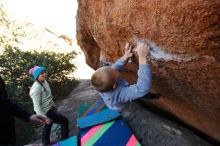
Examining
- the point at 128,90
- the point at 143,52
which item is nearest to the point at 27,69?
the point at 128,90

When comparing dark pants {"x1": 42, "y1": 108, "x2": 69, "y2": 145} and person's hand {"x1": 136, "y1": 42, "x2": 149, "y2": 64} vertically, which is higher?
person's hand {"x1": 136, "y1": 42, "x2": 149, "y2": 64}

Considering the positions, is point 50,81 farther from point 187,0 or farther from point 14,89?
point 187,0

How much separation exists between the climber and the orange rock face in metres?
0.14

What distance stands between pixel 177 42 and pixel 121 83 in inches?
46.5

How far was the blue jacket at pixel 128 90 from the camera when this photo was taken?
11.5 ft

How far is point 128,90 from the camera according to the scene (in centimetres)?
378

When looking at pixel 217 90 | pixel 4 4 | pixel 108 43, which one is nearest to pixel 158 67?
pixel 217 90

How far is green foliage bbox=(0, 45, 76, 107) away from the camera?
29.7ft

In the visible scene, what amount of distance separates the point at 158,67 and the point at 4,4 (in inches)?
577

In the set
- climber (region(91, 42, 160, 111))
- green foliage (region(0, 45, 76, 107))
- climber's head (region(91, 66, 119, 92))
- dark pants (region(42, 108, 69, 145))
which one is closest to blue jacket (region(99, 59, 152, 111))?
climber (region(91, 42, 160, 111))

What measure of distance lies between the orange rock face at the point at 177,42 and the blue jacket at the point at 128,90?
0.18 m

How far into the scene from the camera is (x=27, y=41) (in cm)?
1395

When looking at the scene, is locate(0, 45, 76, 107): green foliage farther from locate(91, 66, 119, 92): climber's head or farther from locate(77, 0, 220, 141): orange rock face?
locate(91, 66, 119, 92): climber's head

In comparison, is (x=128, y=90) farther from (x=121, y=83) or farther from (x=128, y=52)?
(x=128, y=52)
